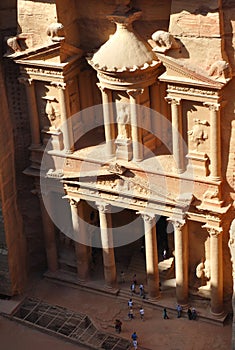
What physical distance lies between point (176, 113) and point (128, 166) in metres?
2.91

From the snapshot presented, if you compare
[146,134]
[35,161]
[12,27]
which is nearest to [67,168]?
[35,161]

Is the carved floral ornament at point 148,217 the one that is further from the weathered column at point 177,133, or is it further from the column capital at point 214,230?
the weathered column at point 177,133

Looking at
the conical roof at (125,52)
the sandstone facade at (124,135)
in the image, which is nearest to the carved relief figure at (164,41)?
the sandstone facade at (124,135)

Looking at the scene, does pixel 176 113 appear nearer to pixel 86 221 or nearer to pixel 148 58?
pixel 148 58

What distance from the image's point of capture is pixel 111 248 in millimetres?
31969

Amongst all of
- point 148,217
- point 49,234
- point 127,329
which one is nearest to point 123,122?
point 148,217

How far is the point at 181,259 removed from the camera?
30453mm

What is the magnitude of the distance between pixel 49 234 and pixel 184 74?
9901mm

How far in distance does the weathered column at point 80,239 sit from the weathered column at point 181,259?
13.3 feet

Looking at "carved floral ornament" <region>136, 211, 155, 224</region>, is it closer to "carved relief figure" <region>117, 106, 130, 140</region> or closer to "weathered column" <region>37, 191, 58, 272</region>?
"carved relief figure" <region>117, 106, 130, 140</region>

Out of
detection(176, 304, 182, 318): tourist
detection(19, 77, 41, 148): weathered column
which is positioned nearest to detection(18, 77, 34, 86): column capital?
detection(19, 77, 41, 148): weathered column

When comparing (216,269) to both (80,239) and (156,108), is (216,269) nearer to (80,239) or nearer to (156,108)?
(80,239)

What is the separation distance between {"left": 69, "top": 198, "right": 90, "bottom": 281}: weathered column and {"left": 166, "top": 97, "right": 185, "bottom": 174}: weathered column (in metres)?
4.74

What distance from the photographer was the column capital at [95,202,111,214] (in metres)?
30.9
